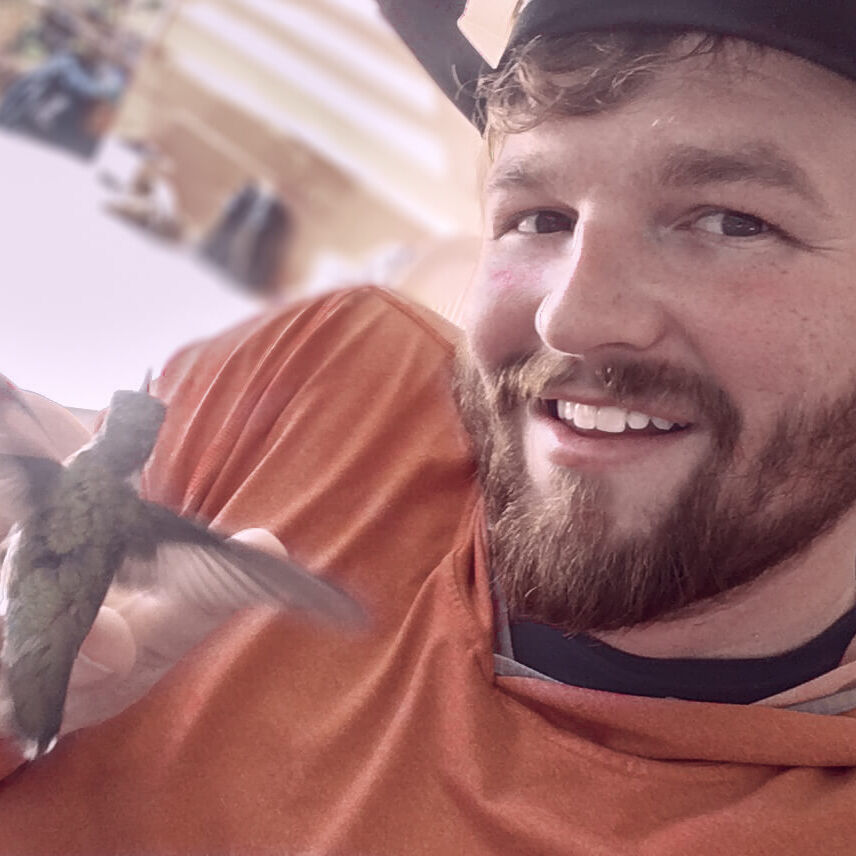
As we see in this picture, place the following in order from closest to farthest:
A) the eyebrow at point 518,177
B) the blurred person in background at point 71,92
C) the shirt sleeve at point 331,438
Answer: the blurred person in background at point 71,92, the shirt sleeve at point 331,438, the eyebrow at point 518,177

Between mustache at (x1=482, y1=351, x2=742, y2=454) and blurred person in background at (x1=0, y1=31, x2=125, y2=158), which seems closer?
blurred person in background at (x1=0, y1=31, x2=125, y2=158)

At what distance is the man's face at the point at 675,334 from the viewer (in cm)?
37

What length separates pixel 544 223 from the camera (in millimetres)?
446

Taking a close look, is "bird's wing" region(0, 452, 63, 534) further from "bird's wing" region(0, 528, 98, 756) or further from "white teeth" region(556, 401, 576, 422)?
"white teeth" region(556, 401, 576, 422)

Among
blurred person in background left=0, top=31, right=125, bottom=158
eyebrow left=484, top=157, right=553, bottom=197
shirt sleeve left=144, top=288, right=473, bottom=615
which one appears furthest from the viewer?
eyebrow left=484, top=157, right=553, bottom=197

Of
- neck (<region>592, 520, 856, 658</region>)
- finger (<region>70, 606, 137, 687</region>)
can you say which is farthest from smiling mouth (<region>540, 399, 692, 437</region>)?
finger (<region>70, 606, 137, 687</region>)

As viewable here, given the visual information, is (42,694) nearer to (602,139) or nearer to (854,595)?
(602,139)

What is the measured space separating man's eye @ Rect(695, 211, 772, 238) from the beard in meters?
0.07

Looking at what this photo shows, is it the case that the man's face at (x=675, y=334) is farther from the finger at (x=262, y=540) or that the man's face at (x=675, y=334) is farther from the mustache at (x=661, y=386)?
the finger at (x=262, y=540)

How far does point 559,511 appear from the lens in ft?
1.40

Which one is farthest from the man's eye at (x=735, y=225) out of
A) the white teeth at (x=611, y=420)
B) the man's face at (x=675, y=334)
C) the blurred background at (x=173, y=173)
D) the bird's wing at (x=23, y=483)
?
the bird's wing at (x=23, y=483)

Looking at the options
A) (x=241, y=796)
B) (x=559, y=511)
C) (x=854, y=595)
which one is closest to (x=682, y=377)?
(x=559, y=511)

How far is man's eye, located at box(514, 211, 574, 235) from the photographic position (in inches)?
16.8

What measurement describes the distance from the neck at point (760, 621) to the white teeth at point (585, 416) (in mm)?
127
